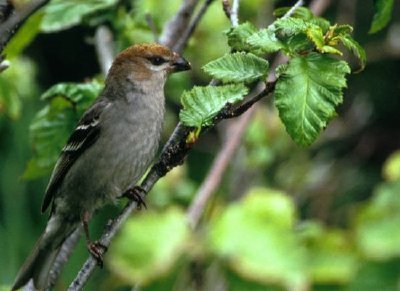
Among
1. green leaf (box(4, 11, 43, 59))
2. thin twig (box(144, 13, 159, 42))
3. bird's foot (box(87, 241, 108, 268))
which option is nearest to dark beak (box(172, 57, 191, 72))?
thin twig (box(144, 13, 159, 42))

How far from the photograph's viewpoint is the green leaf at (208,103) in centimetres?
262

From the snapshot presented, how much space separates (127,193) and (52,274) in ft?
1.43

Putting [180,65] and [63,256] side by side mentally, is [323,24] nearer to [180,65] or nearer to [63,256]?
[180,65]

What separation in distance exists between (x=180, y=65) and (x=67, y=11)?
60cm

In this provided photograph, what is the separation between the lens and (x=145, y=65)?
375cm

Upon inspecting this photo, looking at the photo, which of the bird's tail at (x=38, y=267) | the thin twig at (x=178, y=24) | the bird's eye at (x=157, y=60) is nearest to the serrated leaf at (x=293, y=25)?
the bird's eye at (x=157, y=60)

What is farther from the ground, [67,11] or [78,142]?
[67,11]

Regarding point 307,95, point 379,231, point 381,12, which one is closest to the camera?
point 379,231

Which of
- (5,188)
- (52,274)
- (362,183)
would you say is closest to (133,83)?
(52,274)

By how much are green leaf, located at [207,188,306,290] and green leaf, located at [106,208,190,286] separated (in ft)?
0.31

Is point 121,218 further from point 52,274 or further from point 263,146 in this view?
point 263,146

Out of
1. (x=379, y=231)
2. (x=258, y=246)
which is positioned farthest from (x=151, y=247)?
(x=379, y=231)

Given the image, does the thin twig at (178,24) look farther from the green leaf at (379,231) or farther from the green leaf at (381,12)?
the green leaf at (379,231)

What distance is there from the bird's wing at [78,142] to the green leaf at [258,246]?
150cm
